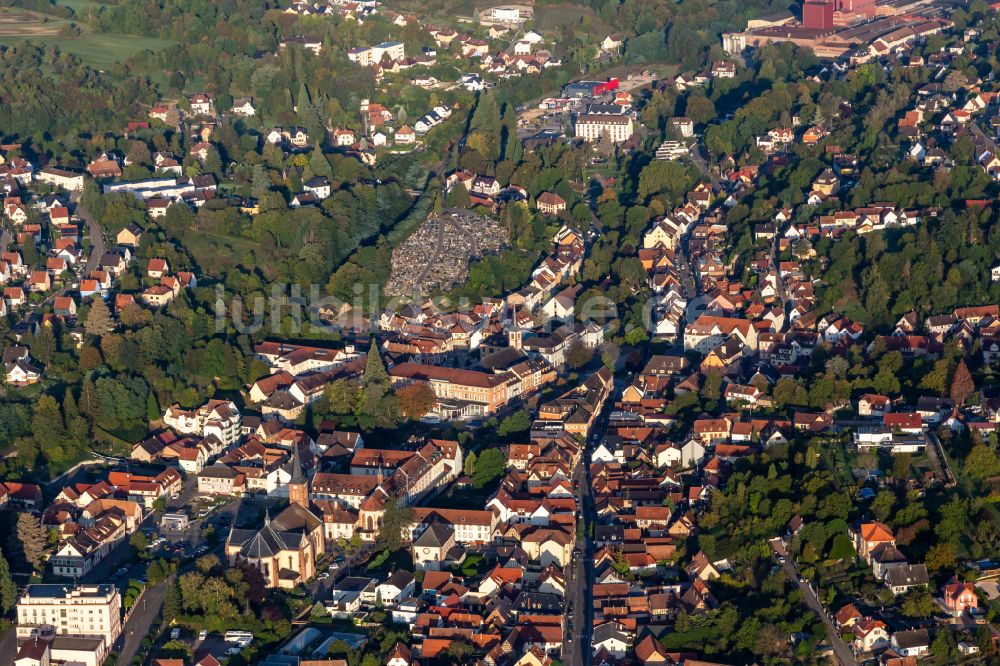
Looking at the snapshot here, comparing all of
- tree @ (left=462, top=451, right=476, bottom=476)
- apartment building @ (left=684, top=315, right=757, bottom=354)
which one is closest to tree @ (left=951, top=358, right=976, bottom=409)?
apartment building @ (left=684, top=315, right=757, bottom=354)

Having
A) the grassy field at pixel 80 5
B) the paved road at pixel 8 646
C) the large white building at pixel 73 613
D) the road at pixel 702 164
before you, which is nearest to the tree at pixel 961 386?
the road at pixel 702 164

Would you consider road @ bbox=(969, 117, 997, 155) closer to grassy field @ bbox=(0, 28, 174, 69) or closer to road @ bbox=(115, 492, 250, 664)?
road @ bbox=(115, 492, 250, 664)

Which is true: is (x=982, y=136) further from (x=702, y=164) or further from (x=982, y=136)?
(x=702, y=164)

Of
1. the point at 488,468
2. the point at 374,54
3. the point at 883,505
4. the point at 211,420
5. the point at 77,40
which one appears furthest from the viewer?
the point at 77,40

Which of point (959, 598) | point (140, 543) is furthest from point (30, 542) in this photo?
point (959, 598)

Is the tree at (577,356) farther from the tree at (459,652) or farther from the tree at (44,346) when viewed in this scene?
the tree at (459,652)
